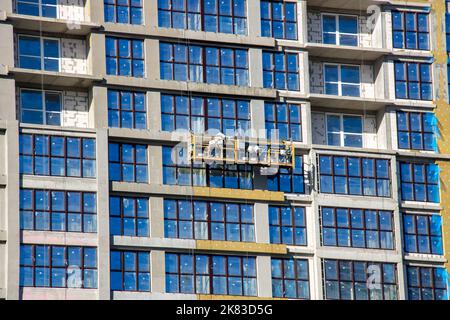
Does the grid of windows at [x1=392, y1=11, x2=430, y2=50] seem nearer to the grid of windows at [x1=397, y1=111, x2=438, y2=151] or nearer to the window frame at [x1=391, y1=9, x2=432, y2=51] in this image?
the window frame at [x1=391, y1=9, x2=432, y2=51]

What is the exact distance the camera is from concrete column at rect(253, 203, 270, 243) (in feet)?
379

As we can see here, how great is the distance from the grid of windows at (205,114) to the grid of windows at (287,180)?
2.94m

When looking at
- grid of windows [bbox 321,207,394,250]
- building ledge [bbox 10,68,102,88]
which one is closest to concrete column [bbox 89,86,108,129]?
building ledge [bbox 10,68,102,88]

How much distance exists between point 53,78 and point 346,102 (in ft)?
55.5

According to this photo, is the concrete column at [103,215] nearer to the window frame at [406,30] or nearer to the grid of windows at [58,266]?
the grid of windows at [58,266]

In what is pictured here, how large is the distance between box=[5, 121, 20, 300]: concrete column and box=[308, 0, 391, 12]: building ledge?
1995cm

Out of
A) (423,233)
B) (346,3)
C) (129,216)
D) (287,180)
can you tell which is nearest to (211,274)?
(129,216)

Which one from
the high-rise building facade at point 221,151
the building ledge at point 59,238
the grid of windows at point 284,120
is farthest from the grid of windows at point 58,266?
the grid of windows at point 284,120

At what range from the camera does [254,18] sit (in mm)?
119438

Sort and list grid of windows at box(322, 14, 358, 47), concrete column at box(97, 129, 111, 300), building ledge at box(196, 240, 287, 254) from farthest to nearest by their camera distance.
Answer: grid of windows at box(322, 14, 358, 47), building ledge at box(196, 240, 287, 254), concrete column at box(97, 129, 111, 300)

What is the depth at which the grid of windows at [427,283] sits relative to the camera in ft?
387
